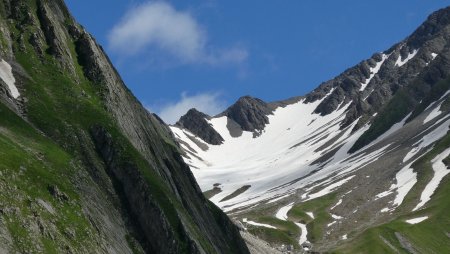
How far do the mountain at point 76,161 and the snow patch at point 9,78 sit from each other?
144mm

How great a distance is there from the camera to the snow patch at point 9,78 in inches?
2406

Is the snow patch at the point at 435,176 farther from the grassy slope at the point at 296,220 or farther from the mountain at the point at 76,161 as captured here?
the mountain at the point at 76,161

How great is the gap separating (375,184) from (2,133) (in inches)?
6151

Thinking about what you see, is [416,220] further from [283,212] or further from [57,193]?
[57,193]

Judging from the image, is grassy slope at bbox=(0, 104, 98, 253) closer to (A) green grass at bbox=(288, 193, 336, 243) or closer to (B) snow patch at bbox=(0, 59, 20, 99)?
(B) snow patch at bbox=(0, 59, 20, 99)

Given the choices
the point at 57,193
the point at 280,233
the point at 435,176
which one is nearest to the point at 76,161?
the point at 57,193

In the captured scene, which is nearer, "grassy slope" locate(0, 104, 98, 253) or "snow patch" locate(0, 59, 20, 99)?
"grassy slope" locate(0, 104, 98, 253)

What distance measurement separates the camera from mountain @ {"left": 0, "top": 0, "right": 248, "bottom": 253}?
4303 cm

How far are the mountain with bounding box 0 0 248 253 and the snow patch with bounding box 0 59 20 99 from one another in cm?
14

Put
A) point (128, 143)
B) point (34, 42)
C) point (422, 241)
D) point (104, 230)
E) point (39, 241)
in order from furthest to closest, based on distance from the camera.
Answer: point (422, 241)
point (34, 42)
point (128, 143)
point (104, 230)
point (39, 241)

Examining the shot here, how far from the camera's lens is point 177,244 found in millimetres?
56344

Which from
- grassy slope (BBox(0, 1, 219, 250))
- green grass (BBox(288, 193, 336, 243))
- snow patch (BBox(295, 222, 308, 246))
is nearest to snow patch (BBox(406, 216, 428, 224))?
green grass (BBox(288, 193, 336, 243))

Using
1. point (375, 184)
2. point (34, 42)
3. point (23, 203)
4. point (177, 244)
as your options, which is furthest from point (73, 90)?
point (375, 184)

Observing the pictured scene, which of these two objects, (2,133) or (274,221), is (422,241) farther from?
(2,133)
